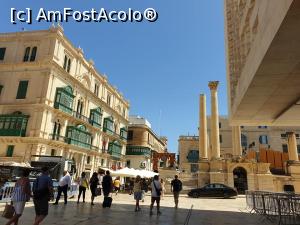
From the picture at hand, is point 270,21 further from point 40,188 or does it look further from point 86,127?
point 86,127

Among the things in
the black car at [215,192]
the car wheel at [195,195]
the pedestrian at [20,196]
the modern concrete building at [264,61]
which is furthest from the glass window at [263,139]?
the pedestrian at [20,196]

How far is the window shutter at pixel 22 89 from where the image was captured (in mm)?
28625

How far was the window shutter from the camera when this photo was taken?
93.9 feet

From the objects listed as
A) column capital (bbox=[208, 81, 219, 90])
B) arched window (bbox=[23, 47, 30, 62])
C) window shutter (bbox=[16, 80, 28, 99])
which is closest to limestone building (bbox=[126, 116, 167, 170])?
column capital (bbox=[208, 81, 219, 90])

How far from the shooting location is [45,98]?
1084 inches

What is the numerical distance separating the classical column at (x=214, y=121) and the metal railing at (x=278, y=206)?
845 inches

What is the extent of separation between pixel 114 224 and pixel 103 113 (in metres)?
35.2

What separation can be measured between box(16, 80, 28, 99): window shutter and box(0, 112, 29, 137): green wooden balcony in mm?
2257

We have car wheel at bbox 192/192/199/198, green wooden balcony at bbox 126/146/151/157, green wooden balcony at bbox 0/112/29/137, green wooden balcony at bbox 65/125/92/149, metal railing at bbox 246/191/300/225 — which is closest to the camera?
metal railing at bbox 246/191/300/225

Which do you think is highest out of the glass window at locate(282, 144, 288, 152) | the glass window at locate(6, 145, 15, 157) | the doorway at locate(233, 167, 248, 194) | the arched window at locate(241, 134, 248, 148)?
the arched window at locate(241, 134, 248, 148)

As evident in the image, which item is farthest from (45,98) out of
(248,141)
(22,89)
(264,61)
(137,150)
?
(248,141)

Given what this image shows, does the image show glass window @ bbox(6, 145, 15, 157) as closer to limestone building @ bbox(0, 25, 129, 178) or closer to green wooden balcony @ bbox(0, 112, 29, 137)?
limestone building @ bbox(0, 25, 129, 178)

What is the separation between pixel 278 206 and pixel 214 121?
2546 centimetres

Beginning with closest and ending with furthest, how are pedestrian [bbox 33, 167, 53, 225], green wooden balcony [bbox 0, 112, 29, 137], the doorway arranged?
pedestrian [bbox 33, 167, 53, 225] → green wooden balcony [bbox 0, 112, 29, 137] → the doorway
